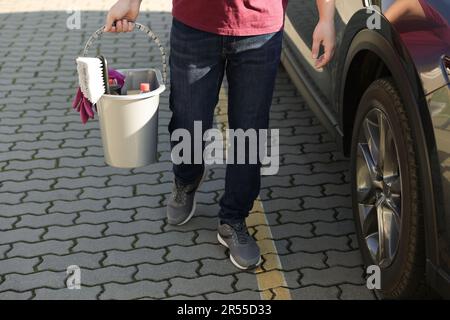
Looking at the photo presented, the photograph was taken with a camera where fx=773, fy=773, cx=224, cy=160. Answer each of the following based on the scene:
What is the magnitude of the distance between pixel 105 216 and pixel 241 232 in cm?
83

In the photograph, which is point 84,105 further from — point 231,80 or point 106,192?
point 106,192

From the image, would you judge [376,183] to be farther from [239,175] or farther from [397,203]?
[239,175]

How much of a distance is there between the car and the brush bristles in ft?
3.60

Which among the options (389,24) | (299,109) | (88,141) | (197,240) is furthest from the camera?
(299,109)

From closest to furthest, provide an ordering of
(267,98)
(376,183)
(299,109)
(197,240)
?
(376,183) < (267,98) < (197,240) < (299,109)

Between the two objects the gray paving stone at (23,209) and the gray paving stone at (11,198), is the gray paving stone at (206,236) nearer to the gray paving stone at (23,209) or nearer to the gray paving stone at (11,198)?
the gray paving stone at (23,209)

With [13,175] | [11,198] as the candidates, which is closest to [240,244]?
[11,198]

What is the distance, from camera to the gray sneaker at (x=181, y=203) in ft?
13.1

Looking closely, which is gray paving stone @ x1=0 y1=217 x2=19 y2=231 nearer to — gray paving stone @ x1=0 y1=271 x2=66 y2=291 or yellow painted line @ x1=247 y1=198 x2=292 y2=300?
gray paving stone @ x1=0 y1=271 x2=66 y2=291

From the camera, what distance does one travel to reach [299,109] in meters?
5.59

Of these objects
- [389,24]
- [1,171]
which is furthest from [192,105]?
[1,171]

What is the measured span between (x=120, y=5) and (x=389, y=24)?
119 cm

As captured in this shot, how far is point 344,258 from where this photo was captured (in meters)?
3.68

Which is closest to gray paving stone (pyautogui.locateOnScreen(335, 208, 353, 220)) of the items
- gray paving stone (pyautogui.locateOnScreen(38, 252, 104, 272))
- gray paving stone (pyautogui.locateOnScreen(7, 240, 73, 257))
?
gray paving stone (pyautogui.locateOnScreen(38, 252, 104, 272))
